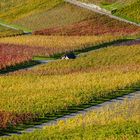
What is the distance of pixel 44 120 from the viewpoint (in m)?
35.3

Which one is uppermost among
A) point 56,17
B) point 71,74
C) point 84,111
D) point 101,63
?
point 84,111

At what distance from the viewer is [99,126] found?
30844 mm

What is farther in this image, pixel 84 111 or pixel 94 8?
pixel 94 8

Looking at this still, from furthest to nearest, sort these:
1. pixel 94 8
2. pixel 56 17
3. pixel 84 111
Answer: pixel 94 8 < pixel 56 17 < pixel 84 111

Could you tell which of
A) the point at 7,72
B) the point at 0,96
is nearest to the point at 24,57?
the point at 7,72

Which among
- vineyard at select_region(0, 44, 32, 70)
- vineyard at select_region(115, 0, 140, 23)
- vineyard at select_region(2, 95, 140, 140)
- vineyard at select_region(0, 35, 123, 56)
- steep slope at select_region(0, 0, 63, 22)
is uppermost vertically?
vineyard at select_region(2, 95, 140, 140)

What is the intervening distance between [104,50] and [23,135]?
134 ft

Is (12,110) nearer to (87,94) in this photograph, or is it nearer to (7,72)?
(87,94)

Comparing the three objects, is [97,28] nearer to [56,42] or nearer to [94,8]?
[56,42]

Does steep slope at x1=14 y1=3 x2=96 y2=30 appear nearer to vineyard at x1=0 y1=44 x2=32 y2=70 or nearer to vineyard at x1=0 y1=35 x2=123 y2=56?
vineyard at x1=0 y1=35 x2=123 y2=56

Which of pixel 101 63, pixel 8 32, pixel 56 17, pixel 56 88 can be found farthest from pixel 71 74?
pixel 56 17

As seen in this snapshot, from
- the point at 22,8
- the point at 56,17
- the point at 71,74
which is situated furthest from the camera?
the point at 22,8

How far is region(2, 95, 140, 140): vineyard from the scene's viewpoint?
28484 millimetres

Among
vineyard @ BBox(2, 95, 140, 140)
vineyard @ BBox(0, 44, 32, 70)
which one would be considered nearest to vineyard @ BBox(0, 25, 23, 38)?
vineyard @ BBox(0, 44, 32, 70)
